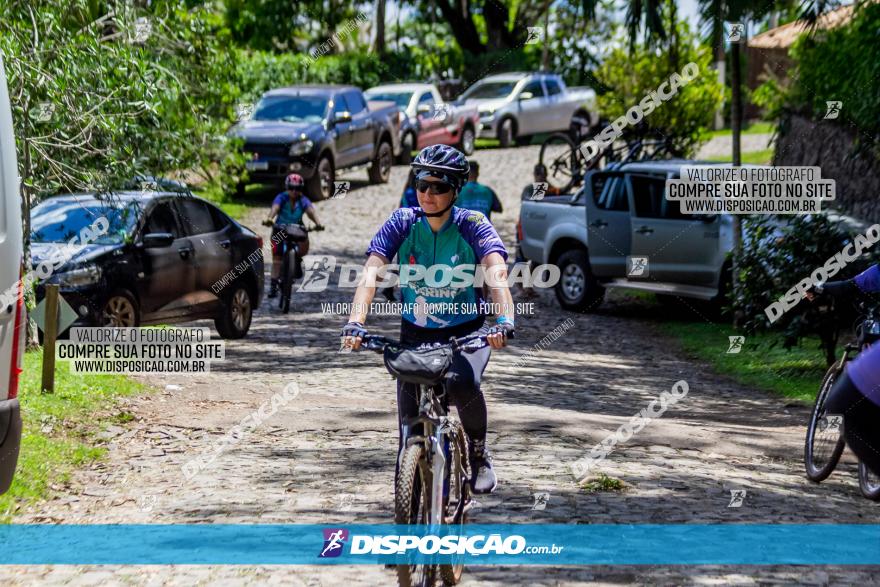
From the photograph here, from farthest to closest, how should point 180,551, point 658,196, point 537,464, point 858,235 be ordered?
1. point 658,196
2. point 858,235
3. point 537,464
4. point 180,551

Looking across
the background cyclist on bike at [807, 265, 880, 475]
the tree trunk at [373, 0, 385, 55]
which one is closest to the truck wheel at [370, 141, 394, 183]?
the tree trunk at [373, 0, 385, 55]

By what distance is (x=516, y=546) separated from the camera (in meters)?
7.02

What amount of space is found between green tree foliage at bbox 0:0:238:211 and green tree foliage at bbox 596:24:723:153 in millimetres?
18730

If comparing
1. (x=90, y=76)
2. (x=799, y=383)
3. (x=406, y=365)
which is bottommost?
(x=799, y=383)

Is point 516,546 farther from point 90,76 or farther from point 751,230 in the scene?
point 751,230

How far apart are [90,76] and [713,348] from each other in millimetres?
8151

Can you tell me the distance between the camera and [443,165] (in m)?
6.39

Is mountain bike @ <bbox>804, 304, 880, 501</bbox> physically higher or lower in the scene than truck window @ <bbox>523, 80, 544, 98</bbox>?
lower

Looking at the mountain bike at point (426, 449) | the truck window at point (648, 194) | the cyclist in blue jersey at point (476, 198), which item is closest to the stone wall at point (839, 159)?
the truck window at point (648, 194)

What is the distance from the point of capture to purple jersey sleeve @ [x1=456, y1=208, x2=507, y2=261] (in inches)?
257

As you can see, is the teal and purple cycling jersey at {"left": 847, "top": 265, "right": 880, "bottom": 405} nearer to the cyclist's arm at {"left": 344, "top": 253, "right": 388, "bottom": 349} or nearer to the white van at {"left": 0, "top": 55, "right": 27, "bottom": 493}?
the cyclist's arm at {"left": 344, "top": 253, "right": 388, "bottom": 349}

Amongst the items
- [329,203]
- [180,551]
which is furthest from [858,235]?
[329,203]

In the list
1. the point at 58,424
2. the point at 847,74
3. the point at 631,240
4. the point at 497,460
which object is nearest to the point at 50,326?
the point at 58,424
